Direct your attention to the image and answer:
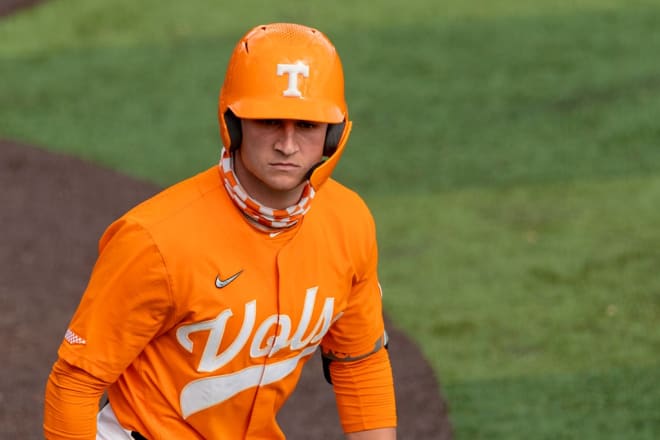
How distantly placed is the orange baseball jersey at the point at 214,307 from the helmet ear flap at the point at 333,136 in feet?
0.87

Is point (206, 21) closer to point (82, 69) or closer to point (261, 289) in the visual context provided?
point (82, 69)

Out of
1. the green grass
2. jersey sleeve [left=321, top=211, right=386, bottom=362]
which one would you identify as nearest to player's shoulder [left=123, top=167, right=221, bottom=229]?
jersey sleeve [left=321, top=211, right=386, bottom=362]

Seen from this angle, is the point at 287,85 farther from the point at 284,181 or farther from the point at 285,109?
the point at 284,181

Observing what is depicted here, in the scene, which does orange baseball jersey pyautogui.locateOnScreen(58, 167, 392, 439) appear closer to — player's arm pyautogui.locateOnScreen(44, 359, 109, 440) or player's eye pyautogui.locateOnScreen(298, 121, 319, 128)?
player's arm pyautogui.locateOnScreen(44, 359, 109, 440)

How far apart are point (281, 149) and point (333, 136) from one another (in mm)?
209

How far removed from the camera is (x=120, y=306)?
10.0 ft

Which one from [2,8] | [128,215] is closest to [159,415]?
[128,215]

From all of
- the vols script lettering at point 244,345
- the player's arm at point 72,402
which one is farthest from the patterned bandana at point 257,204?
the player's arm at point 72,402

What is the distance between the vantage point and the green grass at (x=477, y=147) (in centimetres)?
675

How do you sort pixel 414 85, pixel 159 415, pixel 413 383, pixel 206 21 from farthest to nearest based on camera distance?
pixel 206 21, pixel 414 85, pixel 413 383, pixel 159 415

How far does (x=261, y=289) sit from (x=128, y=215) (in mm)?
426

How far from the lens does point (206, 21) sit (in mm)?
13219

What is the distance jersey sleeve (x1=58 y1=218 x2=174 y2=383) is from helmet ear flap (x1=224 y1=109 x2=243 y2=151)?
33 centimetres

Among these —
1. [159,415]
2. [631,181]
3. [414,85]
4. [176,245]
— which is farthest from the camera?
[414,85]
